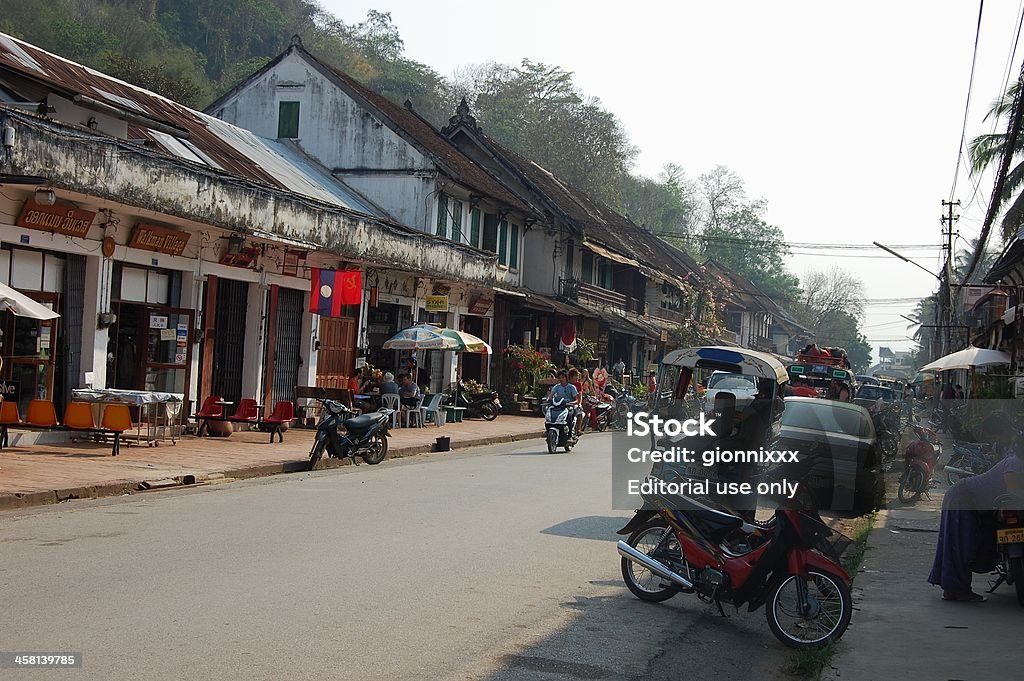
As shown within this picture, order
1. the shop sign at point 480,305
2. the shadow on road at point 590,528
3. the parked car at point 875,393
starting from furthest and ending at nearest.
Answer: the shop sign at point 480,305, the parked car at point 875,393, the shadow on road at point 590,528

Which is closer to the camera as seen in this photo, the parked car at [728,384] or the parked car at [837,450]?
the parked car at [837,450]

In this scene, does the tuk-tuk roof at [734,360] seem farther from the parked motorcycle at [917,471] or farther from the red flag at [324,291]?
the red flag at [324,291]

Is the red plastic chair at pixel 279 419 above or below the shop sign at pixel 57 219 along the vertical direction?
below

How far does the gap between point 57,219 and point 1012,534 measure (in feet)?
45.1

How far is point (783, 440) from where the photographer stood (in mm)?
12469

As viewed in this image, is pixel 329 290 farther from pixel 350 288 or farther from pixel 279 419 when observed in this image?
pixel 279 419

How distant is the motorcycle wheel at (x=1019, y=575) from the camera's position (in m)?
7.87

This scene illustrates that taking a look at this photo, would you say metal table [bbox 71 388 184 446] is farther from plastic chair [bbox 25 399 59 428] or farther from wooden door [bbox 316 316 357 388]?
wooden door [bbox 316 316 357 388]

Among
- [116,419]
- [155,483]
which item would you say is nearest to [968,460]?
[155,483]

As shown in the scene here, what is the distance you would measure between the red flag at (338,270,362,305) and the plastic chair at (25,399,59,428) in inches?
297

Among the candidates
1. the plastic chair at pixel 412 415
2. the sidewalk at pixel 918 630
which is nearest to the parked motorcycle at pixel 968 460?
the sidewalk at pixel 918 630

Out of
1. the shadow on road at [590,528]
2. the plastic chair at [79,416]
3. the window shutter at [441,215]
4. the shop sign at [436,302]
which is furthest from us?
the window shutter at [441,215]

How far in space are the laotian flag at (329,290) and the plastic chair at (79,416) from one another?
6554 mm

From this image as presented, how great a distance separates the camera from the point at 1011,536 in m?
7.88
